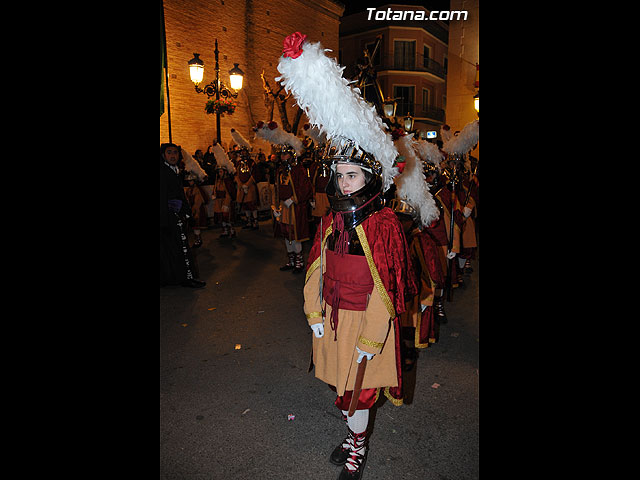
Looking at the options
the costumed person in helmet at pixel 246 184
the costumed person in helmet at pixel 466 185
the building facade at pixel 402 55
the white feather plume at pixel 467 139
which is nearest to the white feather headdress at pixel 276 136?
the costumed person in helmet at pixel 246 184

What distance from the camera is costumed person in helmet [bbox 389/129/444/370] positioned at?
3.53 m

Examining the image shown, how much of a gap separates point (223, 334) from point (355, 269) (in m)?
3.04

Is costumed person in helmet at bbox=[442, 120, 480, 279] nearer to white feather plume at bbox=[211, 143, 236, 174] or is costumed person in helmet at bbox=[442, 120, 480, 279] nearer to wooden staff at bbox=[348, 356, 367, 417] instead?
wooden staff at bbox=[348, 356, 367, 417]

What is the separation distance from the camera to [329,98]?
2.23 metres

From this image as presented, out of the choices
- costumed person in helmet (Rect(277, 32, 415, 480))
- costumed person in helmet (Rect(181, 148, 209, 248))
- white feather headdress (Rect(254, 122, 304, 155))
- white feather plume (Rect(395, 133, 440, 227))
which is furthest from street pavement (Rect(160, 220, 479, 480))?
costumed person in helmet (Rect(181, 148, 209, 248))

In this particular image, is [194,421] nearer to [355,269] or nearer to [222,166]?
[355,269]

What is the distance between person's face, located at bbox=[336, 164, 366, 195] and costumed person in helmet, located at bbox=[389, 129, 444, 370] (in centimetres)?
105

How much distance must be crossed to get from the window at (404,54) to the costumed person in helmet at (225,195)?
2721 cm

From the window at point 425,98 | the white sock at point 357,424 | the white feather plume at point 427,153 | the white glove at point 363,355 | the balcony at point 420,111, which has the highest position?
the window at point 425,98

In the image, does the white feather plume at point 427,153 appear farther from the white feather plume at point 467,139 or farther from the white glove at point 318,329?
the white glove at point 318,329

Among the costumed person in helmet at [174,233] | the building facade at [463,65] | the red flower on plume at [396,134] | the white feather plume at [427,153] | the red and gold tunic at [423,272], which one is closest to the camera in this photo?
the red flower on plume at [396,134]

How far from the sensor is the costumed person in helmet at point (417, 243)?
3531mm

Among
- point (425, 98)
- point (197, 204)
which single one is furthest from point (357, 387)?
point (425, 98)

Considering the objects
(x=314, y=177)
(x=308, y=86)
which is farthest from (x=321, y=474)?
(x=314, y=177)
